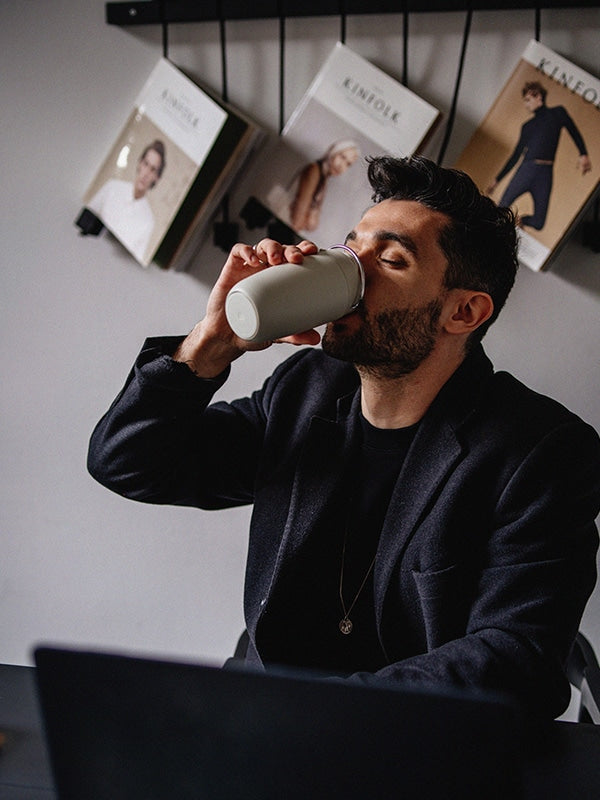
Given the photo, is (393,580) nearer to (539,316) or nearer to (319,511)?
(319,511)

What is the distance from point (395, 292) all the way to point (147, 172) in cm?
64

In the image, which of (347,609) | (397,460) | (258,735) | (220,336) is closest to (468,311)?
(397,460)

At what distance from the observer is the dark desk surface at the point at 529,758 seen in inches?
30.3

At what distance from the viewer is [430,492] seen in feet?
3.70

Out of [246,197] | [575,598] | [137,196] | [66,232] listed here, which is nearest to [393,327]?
Answer: [575,598]

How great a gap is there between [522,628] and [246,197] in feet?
3.03

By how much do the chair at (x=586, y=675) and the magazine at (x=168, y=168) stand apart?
953 mm

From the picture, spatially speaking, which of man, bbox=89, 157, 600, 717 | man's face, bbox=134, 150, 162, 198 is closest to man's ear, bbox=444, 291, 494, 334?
man, bbox=89, 157, 600, 717

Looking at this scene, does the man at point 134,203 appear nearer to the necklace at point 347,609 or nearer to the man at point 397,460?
the man at point 397,460

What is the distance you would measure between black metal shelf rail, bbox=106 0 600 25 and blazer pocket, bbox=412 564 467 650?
0.92 metres

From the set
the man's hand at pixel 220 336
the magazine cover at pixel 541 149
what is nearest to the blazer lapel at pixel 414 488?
the man's hand at pixel 220 336

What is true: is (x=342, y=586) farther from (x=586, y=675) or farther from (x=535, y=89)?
(x=535, y=89)

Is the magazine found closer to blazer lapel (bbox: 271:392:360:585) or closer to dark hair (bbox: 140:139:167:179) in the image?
dark hair (bbox: 140:139:167:179)

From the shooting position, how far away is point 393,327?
114cm
